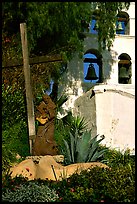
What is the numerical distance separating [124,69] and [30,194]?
55.4ft

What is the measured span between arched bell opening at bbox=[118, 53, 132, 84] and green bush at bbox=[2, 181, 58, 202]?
1631cm

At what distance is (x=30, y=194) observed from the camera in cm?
609

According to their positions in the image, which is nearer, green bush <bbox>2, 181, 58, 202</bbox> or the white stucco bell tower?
green bush <bbox>2, 181, 58, 202</bbox>

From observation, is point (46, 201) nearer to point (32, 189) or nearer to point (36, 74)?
point (32, 189)

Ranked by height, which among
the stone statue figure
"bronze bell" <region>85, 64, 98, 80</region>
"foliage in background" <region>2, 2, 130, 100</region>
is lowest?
the stone statue figure

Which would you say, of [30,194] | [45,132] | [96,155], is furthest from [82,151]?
[30,194]

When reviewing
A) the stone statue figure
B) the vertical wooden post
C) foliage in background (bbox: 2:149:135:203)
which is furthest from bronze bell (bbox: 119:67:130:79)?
foliage in background (bbox: 2:149:135:203)

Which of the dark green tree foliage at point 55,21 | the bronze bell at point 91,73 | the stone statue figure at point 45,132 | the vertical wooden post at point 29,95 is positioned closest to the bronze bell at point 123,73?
the bronze bell at point 91,73

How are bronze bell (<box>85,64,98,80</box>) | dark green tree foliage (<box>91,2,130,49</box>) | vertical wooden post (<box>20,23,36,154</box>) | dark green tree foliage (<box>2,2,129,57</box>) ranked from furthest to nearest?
bronze bell (<box>85,64,98,80</box>) → dark green tree foliage (<box>91,2,130,49</box>) → dark green tree foliage (<box>2,2,129,57</box>) → vertical wooden post (<box>20,23,36,154</box>)

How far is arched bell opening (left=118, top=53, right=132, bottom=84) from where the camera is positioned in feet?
73.3

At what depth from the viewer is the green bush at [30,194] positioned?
600 centimetres

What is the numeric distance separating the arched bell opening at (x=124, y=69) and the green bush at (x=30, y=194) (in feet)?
53.5

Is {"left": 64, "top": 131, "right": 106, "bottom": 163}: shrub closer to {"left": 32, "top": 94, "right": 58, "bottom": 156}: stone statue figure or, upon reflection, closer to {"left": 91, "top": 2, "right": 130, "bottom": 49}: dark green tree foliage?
{"left": 32, "top": 94, "right": 58, "bottom": 156}: stone statue figure

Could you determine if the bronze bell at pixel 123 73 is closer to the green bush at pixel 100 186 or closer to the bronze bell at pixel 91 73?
the bronze bell at pixel 91 73
